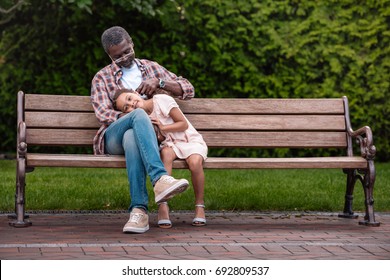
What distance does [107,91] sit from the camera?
6.23m

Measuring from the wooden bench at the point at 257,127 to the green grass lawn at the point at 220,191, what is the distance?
573mm

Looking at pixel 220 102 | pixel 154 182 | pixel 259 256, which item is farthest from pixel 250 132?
pixel 259 256

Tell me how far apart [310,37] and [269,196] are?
3.57m

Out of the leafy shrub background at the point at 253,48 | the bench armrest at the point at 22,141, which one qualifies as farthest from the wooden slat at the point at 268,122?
the leafy shrub background at the point at 253,48

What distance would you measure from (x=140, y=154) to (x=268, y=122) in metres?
1.41

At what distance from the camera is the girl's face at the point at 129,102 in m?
6.06

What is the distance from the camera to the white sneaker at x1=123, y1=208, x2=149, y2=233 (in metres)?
5.57

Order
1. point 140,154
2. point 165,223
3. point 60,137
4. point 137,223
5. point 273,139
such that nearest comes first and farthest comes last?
point 137,223, point 140,154, point 165,223, point 60,137, point 273,139

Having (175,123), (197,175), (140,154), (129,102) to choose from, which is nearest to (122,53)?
(129,102)

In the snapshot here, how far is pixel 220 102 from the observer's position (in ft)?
22.2

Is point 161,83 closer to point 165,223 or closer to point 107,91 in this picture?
point 107,91

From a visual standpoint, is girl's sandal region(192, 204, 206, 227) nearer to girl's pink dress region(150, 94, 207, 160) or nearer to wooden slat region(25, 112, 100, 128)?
girl's pink dress region(150, 94, 207, 160)

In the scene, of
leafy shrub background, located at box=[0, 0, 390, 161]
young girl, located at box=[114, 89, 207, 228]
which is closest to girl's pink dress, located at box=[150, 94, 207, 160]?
young girl, located at box=[114, 89, 207, 228]

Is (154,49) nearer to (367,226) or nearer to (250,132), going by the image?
(250,132)
